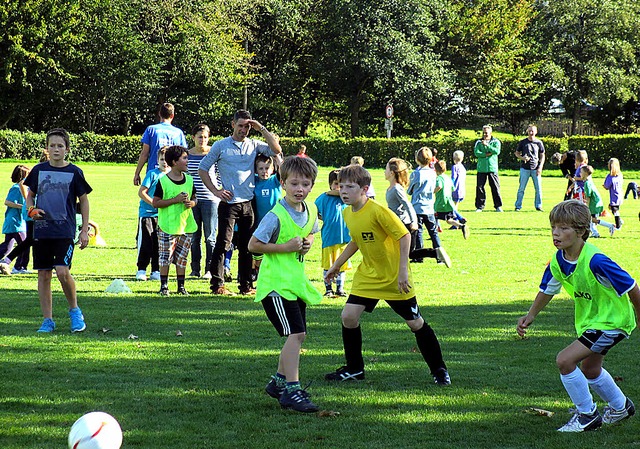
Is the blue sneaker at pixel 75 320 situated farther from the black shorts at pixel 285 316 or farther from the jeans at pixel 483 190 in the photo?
the jeans at pixel 483 190

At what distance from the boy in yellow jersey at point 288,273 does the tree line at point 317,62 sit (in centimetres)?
4518

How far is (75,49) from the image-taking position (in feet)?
164

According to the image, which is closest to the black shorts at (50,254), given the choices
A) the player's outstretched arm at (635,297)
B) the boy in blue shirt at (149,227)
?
the boy in blue shirt at (149,227)

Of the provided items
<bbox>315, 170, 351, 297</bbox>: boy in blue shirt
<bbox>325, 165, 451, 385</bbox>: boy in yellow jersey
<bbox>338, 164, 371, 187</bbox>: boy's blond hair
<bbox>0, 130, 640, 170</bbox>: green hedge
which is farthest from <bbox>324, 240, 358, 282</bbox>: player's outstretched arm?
<bbox>0, 130, 640, 170</bbox>: green hedge

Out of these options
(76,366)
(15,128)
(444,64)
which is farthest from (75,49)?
(76,366)

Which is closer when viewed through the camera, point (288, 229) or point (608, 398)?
point (608, 398)

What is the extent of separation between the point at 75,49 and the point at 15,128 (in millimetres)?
6014

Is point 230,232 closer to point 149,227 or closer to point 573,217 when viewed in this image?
point 149,227

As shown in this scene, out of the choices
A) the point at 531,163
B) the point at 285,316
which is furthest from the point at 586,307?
the point at 531,163

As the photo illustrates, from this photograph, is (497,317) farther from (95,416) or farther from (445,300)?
(95,416)

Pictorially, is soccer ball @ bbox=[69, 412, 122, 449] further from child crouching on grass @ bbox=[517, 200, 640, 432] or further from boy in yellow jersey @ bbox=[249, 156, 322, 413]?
child crouching on grass @ bbox=[517, 200, 640, 432]

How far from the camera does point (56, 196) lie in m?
7.94

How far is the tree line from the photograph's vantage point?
50500 mm

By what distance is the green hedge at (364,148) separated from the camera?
43156mm
